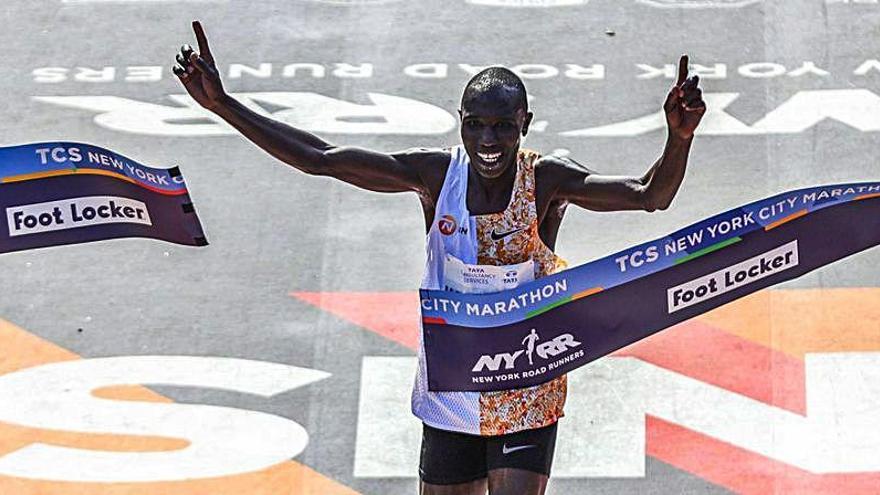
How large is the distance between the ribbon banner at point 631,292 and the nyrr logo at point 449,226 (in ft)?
0.73

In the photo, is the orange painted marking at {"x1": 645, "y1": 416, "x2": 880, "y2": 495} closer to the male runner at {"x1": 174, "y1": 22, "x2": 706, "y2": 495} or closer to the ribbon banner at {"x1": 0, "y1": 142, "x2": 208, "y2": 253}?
the male runner at {"x1": 174, "y1": 22, "x2": 706, "y2": 495}

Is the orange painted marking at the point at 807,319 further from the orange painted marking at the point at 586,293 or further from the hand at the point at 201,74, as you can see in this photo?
the hand at the point at 201,74

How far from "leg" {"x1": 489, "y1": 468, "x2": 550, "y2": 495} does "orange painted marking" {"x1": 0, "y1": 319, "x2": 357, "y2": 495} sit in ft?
7.05

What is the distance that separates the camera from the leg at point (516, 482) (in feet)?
20.6

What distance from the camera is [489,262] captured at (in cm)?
625

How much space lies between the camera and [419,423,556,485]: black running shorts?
6332 mm

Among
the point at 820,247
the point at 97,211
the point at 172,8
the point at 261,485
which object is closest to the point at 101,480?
the point at 261,485

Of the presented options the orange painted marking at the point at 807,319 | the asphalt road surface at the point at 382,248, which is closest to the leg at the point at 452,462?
the asphalt road surface at the point at 382,248

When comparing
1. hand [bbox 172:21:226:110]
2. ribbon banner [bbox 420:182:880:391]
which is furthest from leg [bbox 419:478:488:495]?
hand [bbox 172:21:226:110]

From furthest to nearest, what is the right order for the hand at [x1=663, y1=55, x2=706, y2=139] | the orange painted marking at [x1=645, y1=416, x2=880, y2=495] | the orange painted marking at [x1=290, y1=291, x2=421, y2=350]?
the orange painted marking at [x1=290, y1=291, x2=421, y2=350], the orange painted marking at [x1=645, y1=416, x2=880, y2=495], the hand at [x1=663, y1=55, x2=706, y2=139]

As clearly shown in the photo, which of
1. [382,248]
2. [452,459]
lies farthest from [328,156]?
[382,248]

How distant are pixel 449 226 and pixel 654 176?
0.74 m

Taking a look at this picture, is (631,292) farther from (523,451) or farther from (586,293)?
(523,451)

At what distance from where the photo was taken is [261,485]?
8.41 metres
